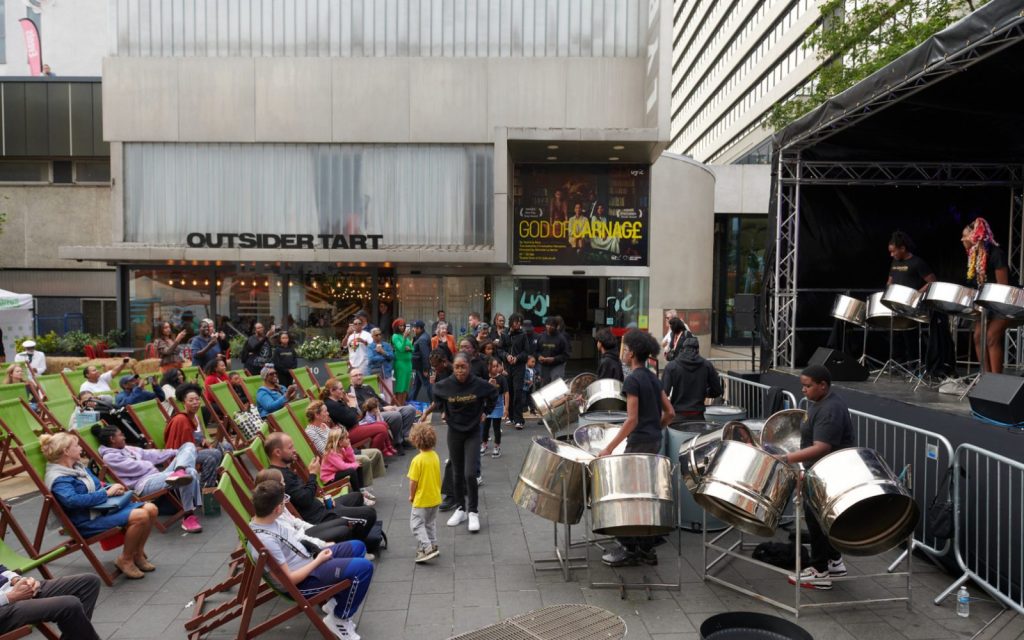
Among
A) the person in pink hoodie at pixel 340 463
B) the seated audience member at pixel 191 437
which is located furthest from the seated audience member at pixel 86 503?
the person in pink hoodie at pixel 340 463

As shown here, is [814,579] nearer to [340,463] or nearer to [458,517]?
[458,517]

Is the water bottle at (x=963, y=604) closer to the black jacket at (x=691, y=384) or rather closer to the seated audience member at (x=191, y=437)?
the black jacket at (x=691, y=384)

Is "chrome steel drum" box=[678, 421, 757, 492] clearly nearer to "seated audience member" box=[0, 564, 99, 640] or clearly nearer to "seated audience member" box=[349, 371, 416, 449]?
"seated audience member" box=[0, 564, 99, 640]

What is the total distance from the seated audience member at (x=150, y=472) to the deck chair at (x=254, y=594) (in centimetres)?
213

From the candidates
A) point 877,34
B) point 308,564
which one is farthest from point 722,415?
point 877,34

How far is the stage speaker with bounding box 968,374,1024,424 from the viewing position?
5840mm

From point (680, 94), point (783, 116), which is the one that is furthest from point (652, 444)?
point (680, 94)

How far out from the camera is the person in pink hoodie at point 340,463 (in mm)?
6910

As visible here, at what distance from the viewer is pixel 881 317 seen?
9.93 m

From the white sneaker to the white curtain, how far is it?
1151cm

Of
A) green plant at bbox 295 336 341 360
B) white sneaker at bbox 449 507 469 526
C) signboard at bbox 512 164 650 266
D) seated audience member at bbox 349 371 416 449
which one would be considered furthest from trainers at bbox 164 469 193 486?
signboard at bbox 512 164 650 266

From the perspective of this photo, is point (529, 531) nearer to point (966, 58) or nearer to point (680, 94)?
point (966, 58)

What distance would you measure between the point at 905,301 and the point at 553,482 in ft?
20.8

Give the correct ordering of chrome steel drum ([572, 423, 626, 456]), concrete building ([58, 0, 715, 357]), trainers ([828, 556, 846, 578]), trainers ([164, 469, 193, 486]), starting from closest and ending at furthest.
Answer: trainers ([828, 556, 846, 578]) → chrome steel drum ([572, 423, 626, 456]) → trainers ([164, 469, 193, 486]) → concrete building ([58, 0, 715, 357])
